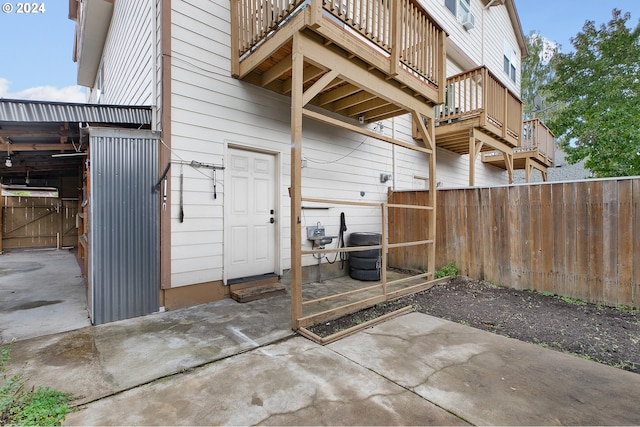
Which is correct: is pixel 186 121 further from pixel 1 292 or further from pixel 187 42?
pixel 1 292

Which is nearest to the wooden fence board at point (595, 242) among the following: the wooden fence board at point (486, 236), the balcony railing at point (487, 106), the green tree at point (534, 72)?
the wooden fence board at point (486, 236)

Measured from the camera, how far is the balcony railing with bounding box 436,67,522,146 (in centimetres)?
640

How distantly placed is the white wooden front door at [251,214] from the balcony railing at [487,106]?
465cm

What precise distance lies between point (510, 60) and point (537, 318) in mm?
12078

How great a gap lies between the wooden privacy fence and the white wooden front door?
3.28m

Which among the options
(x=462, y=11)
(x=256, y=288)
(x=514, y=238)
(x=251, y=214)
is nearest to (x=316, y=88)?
(x=251, y=214)

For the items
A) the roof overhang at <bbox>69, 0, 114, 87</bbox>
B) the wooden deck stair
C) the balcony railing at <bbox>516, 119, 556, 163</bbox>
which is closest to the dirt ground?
the wooden deck stair

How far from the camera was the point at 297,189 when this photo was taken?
315 cm

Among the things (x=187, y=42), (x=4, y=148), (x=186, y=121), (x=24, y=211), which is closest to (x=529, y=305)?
(x=186, y=121)

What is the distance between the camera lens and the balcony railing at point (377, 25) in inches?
131

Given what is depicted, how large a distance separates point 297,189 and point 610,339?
3.51 m

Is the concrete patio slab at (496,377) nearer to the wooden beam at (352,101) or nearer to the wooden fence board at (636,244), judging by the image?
the wooden fence board at (636,244)

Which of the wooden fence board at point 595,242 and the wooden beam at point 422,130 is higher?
the wooden beam at point 422,130

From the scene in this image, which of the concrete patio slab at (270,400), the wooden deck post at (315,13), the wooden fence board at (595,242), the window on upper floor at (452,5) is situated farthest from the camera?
the window on upper floor at (452,5)
